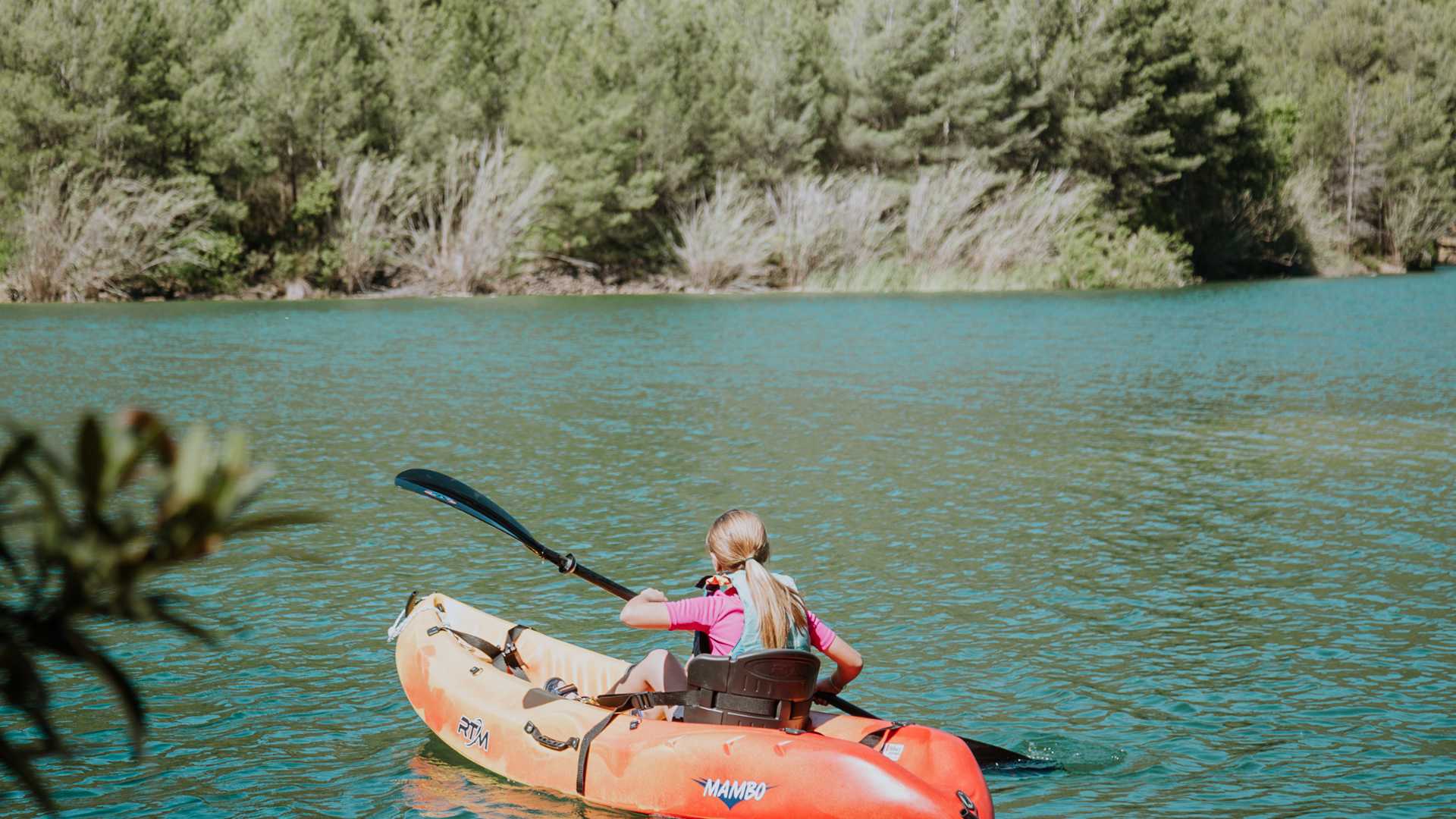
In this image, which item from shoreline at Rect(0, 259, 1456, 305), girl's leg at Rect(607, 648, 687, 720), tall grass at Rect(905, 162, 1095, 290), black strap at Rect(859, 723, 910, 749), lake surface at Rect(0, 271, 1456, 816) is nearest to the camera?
black strap at Rect(859, 723, 910, 749)

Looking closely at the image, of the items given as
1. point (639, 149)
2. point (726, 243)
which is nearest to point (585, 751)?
point (726, 243)

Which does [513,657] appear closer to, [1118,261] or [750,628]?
[750,628]

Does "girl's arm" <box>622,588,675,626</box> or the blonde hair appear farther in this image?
"girl's arm" <box>622,588,675,626</box>

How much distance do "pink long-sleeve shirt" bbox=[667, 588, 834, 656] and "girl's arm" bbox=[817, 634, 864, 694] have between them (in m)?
0.17

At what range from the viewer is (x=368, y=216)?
119 ft

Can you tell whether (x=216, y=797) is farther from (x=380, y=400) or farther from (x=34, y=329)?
(x=34, y=329)

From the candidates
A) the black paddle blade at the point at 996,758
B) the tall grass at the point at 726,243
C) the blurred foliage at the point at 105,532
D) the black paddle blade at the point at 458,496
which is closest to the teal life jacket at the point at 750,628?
the black paddle blade at the point at 996,758

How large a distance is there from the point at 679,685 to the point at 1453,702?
3.76 m

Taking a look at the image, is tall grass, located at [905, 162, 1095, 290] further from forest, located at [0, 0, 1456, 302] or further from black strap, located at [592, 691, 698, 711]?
black strap, located at [592, 691, 698, 711]

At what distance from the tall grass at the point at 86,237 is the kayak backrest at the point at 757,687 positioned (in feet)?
101

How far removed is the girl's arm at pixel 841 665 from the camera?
5.45 meters

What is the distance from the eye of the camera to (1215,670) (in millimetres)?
7074

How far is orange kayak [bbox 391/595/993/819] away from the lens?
4.86m

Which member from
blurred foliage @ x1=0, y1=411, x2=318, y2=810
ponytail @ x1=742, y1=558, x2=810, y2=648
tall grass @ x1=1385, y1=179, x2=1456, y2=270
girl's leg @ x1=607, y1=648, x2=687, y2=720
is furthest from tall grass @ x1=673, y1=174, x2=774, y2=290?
blurred foliage @ x1=0, y1=411, x2=318, y2=810
